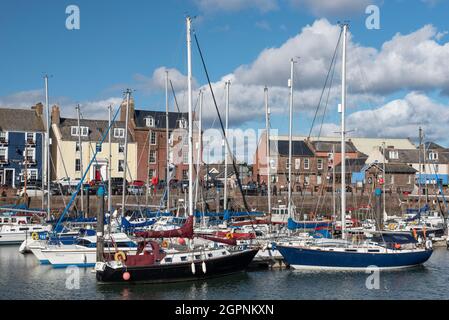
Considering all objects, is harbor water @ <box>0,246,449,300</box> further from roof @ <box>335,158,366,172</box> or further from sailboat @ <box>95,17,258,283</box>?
roof @ <box>335,158,366,172</box>

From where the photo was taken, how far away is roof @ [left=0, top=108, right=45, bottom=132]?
69.9 metres

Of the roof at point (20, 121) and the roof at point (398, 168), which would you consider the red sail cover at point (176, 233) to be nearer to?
the roof at point (20, 121)

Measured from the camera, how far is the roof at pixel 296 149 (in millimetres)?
81556

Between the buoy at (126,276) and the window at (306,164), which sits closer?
the buoy at (126,276)

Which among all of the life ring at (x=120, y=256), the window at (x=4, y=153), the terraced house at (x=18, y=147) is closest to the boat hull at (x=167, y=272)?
the life ring at (x=120, y=256)

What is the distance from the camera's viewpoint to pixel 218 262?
3031cm

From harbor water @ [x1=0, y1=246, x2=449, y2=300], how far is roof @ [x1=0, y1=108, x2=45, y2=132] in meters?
38.7

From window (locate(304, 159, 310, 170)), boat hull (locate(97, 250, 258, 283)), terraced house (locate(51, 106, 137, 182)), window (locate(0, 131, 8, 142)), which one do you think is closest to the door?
window (locate(0, 131, 8, 142))

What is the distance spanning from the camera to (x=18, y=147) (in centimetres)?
6931

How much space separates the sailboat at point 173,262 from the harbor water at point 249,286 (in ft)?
1.43

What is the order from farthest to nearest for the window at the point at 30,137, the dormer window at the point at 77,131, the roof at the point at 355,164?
the roof at the point at 355,164
the dormer window at the point at 77,131
the window at the point at 30,137

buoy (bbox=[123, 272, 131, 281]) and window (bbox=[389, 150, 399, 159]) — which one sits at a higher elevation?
window (bbox=[389, 150, 399, 159])

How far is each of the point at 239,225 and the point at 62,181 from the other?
28791mm

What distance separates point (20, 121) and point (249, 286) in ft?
164
